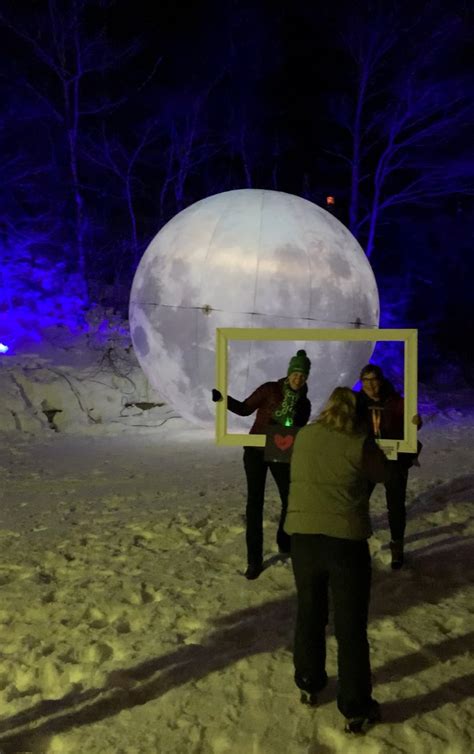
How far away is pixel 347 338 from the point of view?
4102mm

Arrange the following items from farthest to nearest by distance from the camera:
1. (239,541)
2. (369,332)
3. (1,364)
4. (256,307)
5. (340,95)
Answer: (340,95)
(1,364)
(256,307)
(239,541)
(369,332)

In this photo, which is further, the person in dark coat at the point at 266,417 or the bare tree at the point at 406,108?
the bare tree at the point at 406,108

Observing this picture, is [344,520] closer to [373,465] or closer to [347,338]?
[373,465]

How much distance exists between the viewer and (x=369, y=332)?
13.2 feet

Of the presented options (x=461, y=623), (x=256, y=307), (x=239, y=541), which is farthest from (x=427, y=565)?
(x=256, y=307)

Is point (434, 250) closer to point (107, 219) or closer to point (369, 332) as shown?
point (107, 219)

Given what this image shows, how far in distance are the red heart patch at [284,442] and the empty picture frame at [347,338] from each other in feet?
0.53

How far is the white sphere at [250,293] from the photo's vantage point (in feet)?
24.2

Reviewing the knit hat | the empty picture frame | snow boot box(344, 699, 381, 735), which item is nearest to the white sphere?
the knit hat

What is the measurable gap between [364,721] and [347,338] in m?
2.12

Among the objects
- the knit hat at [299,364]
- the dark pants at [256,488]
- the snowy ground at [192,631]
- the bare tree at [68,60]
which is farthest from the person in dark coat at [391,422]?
the bare tree at [68,60]

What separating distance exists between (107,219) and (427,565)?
1769cm

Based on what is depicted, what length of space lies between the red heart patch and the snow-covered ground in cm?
115

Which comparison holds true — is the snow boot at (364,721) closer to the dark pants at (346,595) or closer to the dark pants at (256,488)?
the dark pants at (346,595)
